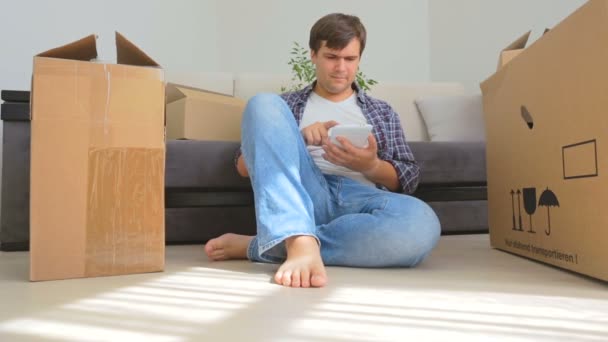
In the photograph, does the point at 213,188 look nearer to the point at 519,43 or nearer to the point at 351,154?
the point at 351,154

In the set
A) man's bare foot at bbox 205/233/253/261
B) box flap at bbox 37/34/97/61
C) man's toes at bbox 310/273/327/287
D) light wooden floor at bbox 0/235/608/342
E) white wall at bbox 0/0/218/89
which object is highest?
white wall at bbox 0/0/218/89

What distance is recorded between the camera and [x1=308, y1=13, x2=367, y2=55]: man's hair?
113 centimetres

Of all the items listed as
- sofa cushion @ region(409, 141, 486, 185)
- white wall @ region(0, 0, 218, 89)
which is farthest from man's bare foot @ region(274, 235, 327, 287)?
white wall @ region(0, 0, 218, 89)

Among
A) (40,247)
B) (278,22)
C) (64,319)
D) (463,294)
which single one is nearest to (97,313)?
(64,319)

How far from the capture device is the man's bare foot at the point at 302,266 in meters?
0.80

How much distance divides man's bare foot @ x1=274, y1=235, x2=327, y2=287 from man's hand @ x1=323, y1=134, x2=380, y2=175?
0.21m

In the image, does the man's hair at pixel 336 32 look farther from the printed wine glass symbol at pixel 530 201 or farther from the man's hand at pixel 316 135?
the printed wine glass symbol at pixel 530 201

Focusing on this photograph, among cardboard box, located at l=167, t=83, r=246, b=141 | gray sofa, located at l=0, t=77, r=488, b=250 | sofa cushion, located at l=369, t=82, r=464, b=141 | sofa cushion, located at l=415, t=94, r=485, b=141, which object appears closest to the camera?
gray sofa, located at l=0, t=77, r=488, b=250

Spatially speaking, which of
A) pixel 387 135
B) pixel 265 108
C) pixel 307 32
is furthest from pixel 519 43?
pixel 307 32

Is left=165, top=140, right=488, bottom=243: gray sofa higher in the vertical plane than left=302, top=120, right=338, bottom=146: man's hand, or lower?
lower

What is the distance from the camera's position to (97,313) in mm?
630

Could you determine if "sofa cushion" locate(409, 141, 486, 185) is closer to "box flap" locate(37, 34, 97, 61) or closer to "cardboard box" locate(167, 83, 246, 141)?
"cardboard box" locate(167, 83, 246, 141)

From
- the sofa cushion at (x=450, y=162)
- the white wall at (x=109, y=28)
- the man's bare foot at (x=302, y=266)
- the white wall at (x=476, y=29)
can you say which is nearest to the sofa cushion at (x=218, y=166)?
the sofa cushion at (x=450, y=162)

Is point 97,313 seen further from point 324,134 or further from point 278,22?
point 278,22
